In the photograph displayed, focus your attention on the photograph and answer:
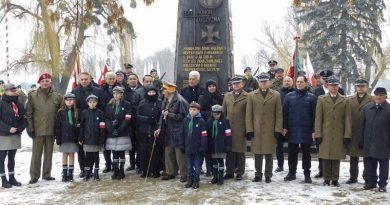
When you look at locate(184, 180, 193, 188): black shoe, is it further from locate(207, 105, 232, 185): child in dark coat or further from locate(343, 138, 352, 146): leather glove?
locate(343, 138, 352, 146): leather glove

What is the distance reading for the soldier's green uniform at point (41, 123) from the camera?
7.49 m

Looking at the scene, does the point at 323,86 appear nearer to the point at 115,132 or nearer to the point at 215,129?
the point at 215,129

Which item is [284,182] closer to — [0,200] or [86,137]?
[86,137]

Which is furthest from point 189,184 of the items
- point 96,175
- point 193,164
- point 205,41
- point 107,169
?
point 205,41

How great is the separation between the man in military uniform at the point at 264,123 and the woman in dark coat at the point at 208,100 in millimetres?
689

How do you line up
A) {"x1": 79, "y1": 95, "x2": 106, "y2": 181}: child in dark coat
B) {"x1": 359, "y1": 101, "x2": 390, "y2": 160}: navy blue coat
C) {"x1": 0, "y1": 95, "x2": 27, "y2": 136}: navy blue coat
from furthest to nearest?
{"x1": 79, "y1": 95, "x2": 106, "y2": 181}: child in dark coat
{"x1": 0, "y1": 95, "x2": 27, "y2": 136}: navy blue coat
{"x1": 359, "y1": 101, "x2": 390, "y2": 160}: navy blue coat

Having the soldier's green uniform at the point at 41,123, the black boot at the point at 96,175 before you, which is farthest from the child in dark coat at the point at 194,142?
the soldier's green uniform at the point at 41,123

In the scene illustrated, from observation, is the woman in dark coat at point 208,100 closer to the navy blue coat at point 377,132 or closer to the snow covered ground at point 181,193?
the snow covered ground at point 181,193

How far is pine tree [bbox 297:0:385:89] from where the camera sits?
25.1 metres

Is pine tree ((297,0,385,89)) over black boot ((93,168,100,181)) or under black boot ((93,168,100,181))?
over

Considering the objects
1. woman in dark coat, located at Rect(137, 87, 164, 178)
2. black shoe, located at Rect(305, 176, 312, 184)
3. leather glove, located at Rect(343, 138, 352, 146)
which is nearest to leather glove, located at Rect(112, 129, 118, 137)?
woman in dark coat, located at Rect(137, 87, 164, 178)

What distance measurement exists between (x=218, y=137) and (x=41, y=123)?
10.7ft

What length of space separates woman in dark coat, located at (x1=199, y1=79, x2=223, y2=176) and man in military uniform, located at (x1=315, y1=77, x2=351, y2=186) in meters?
1.83

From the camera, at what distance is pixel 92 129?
7.41 m
